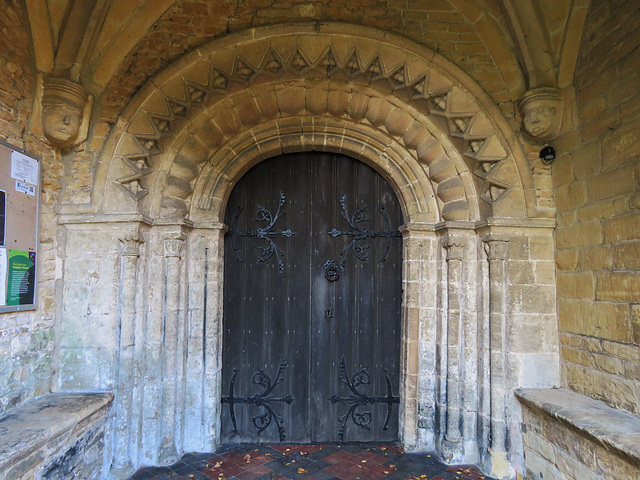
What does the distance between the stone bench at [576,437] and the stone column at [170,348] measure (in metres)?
2.89

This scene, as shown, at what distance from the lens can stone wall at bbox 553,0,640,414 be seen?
278 centimetres

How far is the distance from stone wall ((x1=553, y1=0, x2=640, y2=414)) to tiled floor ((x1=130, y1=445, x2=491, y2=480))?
1.33 meters

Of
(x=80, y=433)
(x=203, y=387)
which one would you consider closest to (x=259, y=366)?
(x=203, y=387)

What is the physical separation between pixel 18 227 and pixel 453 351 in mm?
3588

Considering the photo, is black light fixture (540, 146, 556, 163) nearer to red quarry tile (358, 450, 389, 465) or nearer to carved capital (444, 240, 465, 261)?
carved capital (444, 240, 465, 261)

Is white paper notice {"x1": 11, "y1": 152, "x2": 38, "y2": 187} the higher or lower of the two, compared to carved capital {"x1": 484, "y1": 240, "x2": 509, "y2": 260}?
higher

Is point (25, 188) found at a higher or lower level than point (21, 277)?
higher

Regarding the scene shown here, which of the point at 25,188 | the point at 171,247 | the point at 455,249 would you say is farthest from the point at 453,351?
the point at 25,188

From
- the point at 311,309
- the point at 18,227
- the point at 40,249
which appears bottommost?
the point at 311,309

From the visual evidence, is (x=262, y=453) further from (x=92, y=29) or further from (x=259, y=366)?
(x=92, y=29)

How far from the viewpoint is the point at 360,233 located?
411cm

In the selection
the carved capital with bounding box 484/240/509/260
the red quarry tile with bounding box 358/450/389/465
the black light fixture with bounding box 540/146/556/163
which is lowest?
the red quarry tile with bounding box 358/450/389/465

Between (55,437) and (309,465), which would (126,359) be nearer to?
(55,437)

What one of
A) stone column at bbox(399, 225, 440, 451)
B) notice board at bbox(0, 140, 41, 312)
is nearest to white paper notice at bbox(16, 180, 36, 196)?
notice board at bbox(0, 140, 41, 312)
